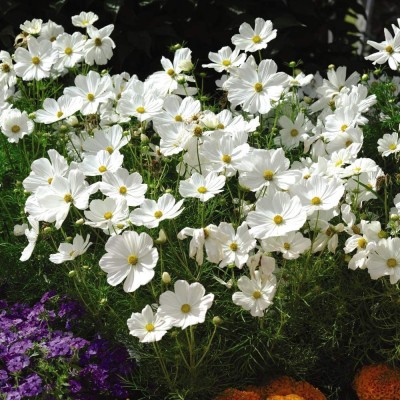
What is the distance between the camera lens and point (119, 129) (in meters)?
2.78

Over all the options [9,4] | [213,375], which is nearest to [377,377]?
[213,375]

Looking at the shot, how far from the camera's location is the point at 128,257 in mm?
2332

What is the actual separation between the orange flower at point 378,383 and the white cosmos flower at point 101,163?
93cm

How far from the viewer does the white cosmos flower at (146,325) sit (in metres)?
2.34

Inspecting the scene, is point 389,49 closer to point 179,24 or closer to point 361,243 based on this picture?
point 361,243

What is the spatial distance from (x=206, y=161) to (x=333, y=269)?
49 centimetres

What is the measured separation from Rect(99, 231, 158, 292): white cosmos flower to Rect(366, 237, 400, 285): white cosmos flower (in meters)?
0.58

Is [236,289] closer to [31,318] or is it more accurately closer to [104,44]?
[31,318]

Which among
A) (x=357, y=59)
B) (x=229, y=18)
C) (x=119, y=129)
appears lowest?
(x=357, y=59)

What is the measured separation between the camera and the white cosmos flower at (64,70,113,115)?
2.92 m

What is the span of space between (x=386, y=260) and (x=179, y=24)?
219 centimetres

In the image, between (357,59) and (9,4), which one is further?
(357,59)

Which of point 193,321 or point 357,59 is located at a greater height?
point 193,321

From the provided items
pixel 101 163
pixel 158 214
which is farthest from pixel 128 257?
pixel 101 163
